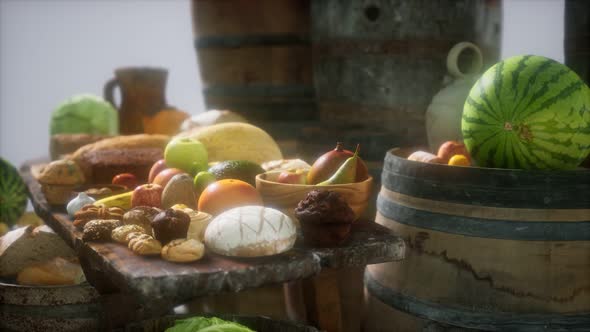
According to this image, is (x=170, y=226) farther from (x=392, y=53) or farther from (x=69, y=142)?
(x=69, y=142)

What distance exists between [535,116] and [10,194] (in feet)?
10.2

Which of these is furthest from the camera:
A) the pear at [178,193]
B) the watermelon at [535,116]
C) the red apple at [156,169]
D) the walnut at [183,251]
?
the red apple at [156,169]

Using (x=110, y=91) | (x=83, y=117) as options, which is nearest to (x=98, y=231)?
(x=83, y=117)

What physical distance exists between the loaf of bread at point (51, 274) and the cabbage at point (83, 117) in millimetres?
1978

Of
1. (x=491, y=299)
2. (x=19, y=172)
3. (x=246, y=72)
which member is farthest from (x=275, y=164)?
(x=19, y=172)

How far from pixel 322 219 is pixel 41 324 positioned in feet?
3.69

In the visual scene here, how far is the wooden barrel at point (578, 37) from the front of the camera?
3.01 m

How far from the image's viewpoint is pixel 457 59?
291 cm

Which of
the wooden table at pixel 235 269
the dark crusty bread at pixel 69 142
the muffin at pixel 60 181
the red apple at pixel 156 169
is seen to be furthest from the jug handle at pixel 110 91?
the wooden table at pixel 235 269

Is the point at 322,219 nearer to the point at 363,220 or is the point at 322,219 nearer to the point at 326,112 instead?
the point at 363,220

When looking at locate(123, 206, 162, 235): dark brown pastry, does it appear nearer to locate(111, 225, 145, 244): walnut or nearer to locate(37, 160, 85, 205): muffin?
locate(111, 225, 145, 244): walnut

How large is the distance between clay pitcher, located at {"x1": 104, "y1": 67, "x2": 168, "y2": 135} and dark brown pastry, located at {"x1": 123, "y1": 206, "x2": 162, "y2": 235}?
2.32m

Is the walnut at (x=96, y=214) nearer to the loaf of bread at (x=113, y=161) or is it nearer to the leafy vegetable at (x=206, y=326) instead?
the leafy vegetable at (x=206, y=326)

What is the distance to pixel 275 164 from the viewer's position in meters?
2.41
